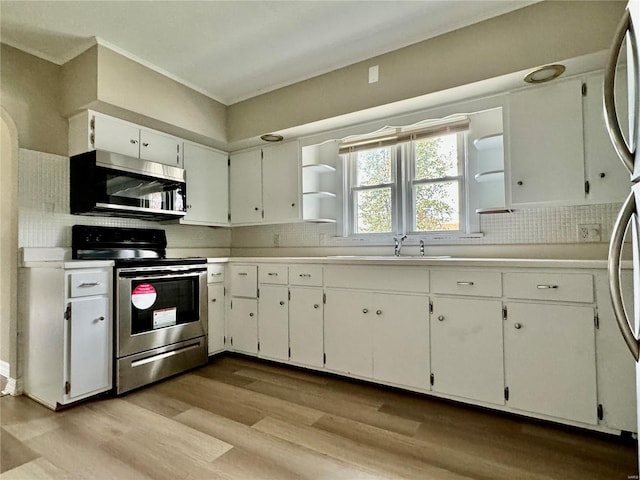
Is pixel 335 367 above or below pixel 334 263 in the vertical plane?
below

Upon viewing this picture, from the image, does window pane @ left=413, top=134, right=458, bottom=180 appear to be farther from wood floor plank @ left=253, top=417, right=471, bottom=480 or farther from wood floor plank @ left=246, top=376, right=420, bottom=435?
wood floor plank @ left=253, top=417, right=471, bottom=480

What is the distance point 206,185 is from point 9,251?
169 cm

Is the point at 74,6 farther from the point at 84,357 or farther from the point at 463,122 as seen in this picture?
the point at 463,122

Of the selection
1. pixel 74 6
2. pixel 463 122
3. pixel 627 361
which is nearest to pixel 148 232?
pixel 74 6

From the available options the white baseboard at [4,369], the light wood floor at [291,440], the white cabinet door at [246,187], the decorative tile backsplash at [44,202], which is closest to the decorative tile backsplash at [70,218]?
the decorative tile backsplash at [44,202]

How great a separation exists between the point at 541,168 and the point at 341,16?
170cm

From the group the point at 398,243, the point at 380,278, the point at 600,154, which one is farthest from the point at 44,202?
the point at 600,154

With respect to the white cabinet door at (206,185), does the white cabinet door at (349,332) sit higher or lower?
lower

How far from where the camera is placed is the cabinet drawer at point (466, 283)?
2.15 m

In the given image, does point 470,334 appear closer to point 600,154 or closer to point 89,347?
point 600,154

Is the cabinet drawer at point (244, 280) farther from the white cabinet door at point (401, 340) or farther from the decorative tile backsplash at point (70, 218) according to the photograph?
the white cabinet door at point (401, 340)

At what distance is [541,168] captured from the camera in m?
2.27

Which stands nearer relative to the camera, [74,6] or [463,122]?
[74,6]

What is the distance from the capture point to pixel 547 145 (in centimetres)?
225
